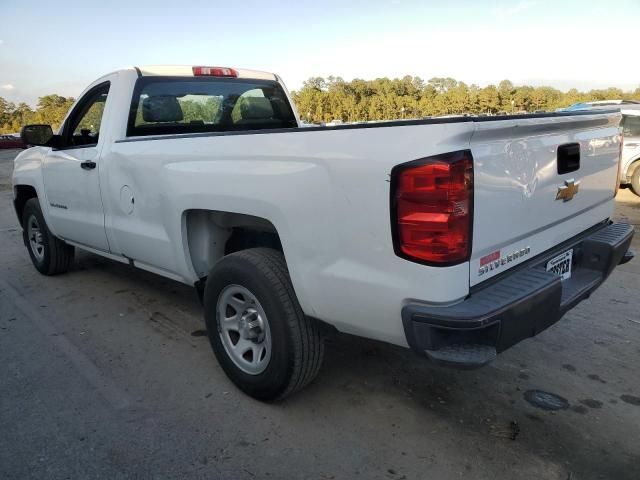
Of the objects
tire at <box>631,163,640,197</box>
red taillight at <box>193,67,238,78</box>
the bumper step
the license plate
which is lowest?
tire at <box>631,163,640,197</box>

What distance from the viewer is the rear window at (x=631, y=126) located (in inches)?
382

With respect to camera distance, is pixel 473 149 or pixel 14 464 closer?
pixel 473 149

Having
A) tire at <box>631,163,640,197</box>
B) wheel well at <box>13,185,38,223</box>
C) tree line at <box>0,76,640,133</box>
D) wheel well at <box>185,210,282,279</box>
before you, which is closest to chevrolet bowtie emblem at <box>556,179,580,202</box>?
wheel well at <box>185,210,282,279</box>

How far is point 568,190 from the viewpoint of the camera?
8.46 ft

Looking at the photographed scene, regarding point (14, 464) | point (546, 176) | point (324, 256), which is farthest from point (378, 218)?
point (14, 464)

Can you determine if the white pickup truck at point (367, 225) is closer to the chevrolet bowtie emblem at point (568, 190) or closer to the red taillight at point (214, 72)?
the chevrolet bowtie emblem at point (568, 190)

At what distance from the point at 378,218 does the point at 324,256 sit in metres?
0.36

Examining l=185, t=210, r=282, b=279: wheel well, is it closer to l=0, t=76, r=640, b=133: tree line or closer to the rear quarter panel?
the rear quarter panel

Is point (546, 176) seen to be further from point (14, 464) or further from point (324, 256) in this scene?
point (14, 464)

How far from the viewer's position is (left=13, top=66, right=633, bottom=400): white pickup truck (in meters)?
1.96

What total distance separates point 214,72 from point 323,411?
3.13 meters

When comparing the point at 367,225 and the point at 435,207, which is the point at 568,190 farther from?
the point at 367,225

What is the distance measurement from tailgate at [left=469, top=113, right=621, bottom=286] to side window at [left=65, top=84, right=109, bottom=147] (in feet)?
10.4

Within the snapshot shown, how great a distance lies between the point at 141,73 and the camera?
3.92 meters
